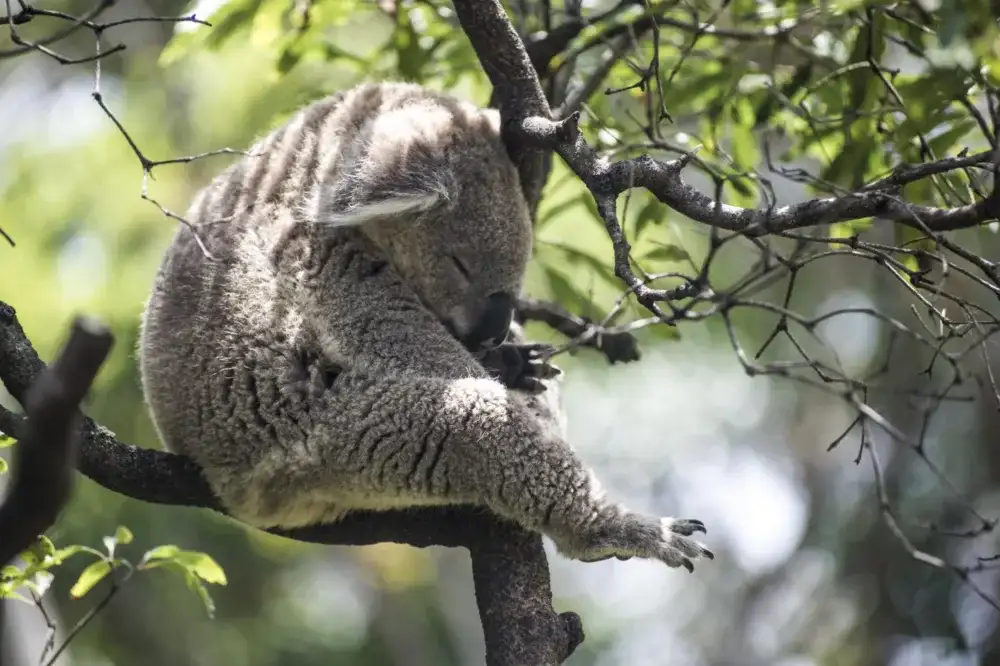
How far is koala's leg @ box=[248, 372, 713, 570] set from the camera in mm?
2830

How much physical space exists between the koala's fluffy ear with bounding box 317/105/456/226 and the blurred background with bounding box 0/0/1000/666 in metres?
0.55

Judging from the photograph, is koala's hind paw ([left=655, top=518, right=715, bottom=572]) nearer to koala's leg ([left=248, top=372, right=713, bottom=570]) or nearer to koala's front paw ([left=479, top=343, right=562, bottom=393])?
koala's leg ([left=248, top=372, right=713, bottom=570])

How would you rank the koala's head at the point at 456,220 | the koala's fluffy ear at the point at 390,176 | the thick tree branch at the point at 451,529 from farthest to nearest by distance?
1. the koala's head at the point at 456,220
2. the koala's fluffy ear at the point at 390,176
3. the thick tree branch at the point at 451,529

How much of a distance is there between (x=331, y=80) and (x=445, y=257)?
3308 millimetres

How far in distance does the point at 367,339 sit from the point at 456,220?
661 mm

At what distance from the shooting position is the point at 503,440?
285 cm

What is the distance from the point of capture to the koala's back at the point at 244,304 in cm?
304

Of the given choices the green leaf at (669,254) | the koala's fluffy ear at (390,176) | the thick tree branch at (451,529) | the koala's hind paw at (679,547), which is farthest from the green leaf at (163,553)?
the green leaf at (669,254)

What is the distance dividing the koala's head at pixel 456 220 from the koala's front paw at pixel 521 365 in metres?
0.07

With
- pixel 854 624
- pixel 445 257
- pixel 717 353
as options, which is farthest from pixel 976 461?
pixel 445 257

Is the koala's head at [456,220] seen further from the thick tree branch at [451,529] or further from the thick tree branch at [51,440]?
the thick tree branch at [51,440]

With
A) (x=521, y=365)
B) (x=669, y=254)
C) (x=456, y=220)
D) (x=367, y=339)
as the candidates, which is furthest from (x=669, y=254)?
(x=367, y=339)

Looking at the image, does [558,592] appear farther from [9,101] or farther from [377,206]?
[377,206]

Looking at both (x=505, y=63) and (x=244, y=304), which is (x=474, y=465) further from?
(x=505, y=63)
